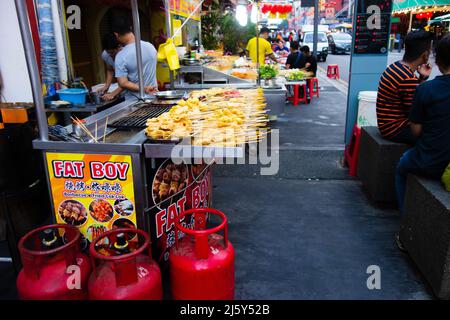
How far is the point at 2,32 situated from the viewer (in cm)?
502

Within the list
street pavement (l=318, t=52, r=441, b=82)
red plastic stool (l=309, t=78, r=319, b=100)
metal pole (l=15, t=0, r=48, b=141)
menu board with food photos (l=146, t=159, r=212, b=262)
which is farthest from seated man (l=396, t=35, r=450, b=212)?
street pavement (l=318, t=52, r=441, b=82)

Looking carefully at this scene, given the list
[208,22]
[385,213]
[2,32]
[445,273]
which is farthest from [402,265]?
[208,22]

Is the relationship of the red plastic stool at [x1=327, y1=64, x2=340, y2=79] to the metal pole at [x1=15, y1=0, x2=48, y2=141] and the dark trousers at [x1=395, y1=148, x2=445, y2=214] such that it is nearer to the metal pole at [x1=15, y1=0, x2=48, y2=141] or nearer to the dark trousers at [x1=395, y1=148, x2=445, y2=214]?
the dark trousers at [x1=395, y1=148, x2=445, y2=214]

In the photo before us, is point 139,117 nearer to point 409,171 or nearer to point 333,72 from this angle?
point 409,171

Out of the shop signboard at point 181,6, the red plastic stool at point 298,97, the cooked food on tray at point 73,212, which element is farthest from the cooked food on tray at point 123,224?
the red plastic stool at point 298,97

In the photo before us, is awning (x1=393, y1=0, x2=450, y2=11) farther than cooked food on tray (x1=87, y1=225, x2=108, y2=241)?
Yes

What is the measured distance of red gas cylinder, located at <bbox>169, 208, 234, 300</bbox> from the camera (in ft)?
8.43

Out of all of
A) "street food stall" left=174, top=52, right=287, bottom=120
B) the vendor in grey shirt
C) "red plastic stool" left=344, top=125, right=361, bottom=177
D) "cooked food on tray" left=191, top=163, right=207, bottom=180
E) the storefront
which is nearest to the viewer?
"cooked food on tray" left=191, top=163, right=207, bottom=180

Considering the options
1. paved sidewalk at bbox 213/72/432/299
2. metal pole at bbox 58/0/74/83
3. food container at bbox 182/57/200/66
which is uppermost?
metal pole at bbox 58/0/74/83

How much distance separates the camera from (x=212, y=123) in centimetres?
308

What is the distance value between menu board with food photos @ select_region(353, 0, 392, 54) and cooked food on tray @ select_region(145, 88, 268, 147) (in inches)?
113

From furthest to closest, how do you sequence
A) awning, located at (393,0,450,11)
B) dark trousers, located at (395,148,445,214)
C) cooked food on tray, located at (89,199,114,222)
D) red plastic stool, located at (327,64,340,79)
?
awning, located at (393,0,450,11), red plastic stool, located at (327,64,340,79), dark trousers, located at (395,148,445,214), cooked food on tray, located at (89,199,114,222)

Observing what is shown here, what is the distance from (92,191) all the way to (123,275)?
77 cm

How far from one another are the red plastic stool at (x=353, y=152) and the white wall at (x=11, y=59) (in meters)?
4.79
